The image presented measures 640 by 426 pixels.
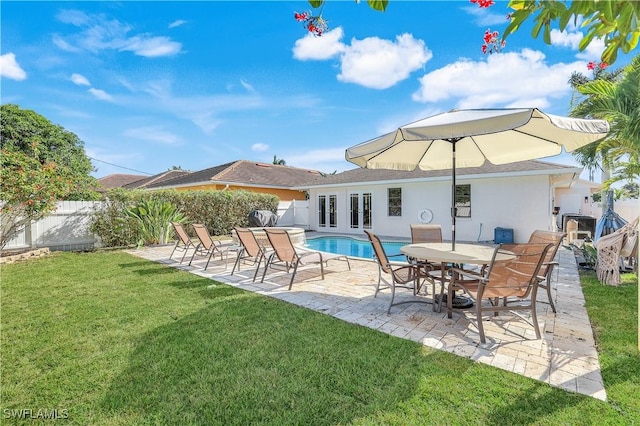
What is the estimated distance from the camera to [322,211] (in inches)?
812

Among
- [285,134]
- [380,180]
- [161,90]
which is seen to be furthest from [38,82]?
[380,180]

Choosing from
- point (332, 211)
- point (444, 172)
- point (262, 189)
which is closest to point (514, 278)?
point (444, 172)

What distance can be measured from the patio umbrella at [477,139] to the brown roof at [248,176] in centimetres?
1761

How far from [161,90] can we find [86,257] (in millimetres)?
9320

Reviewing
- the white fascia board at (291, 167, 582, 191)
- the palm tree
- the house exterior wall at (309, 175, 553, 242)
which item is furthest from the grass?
the house exterior wall at (309, 175, 553, 242)

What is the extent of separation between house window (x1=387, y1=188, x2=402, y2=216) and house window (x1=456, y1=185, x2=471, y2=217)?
3.02m

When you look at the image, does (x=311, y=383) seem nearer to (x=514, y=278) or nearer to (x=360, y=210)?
(x=514, y=278)

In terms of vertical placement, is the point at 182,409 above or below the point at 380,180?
below

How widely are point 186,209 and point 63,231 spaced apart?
16.6ft

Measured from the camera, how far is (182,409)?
8.55 feet

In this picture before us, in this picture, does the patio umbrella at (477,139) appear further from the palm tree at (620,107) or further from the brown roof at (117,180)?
the brown roof at (117,180)

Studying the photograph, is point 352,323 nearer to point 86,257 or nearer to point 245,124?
point 86,257

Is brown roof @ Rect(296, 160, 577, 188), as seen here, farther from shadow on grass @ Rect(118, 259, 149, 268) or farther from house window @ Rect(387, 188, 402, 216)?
shadow on grass @ Rect(118, 259, 149, 268)

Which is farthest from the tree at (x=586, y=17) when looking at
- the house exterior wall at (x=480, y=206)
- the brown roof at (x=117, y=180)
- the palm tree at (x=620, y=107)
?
the brown roof at (x=117, y=180)
